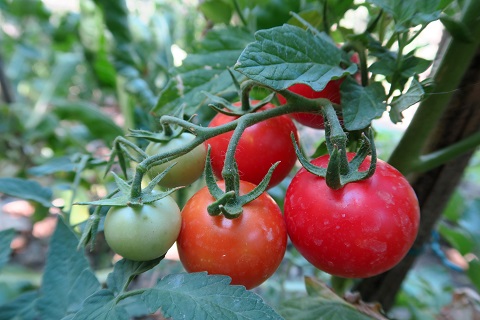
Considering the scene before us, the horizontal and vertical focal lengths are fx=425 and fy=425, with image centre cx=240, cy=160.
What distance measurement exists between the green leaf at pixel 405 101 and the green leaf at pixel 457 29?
0.12 meters

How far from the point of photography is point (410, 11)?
520 millimetres

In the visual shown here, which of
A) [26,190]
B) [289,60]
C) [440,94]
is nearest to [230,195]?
[289,60]

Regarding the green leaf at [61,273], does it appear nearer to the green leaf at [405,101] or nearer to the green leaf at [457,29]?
the green leaf at [405,101]

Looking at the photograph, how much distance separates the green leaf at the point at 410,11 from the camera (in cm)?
51

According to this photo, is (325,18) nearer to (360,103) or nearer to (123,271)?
(360,103)

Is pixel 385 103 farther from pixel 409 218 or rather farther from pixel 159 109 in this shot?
pixel 159 109

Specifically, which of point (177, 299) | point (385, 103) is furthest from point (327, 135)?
point (177, 299)

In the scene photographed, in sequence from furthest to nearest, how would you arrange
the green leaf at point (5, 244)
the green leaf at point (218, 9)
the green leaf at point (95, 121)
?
the green leaf at point (95, 121) → the green leaf at point (218, 9) → the green leaf at point (5, 244)

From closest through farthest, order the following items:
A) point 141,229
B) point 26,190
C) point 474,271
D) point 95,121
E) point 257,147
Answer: point 141,229, point 257,147, point 26,190, point 474,271, point 95,121

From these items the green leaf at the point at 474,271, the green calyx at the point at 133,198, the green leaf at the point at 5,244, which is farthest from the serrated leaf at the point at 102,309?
the green leaf at the point at 474,271

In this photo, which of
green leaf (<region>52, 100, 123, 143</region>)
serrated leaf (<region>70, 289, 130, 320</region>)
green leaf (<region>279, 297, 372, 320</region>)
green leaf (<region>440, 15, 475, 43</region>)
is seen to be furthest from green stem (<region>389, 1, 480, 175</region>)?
green leaf (<region>52, 100, 123, 143</region>)

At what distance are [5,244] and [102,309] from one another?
1.00ft

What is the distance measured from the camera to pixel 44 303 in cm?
65

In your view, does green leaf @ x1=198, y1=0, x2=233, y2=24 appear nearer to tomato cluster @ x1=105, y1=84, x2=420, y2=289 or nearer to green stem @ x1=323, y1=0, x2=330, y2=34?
green stem @ x1=323, y1=0, x2=330, y2=34
